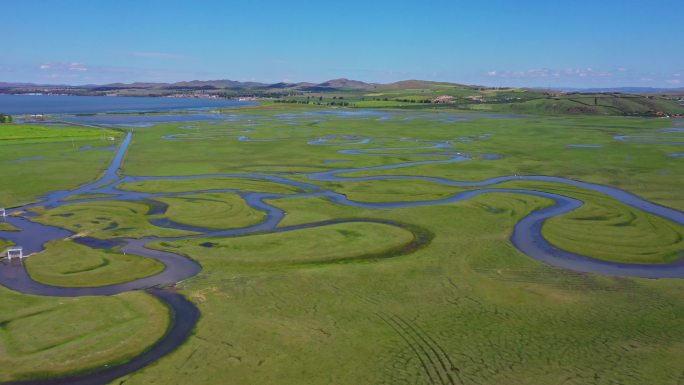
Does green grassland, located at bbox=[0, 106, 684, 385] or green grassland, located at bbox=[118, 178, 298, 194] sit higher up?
green grassland, located at bbox=[118, 178, 298, 194]

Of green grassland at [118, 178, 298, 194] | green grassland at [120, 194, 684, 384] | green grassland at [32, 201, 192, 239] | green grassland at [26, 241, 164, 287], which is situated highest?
green grassland at [118, 178, 298, 194]

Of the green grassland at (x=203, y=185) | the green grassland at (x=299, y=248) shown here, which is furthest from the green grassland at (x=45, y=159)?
the green grassland at (x=299, y=248)

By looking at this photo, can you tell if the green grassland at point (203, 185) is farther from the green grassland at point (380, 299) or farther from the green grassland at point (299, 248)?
the green grassland at point (299, 248)

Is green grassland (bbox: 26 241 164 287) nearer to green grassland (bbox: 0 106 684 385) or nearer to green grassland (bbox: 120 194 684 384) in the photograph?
green grassland (bbox: 0 106 684 385)

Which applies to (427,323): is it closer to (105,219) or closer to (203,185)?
(105,219)

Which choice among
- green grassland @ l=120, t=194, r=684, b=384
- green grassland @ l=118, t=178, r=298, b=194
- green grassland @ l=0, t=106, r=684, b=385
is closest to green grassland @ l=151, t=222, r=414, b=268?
green grassland @ l=0, t=106, r=684, b=385

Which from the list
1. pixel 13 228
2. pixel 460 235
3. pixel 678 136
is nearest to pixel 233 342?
pixel 460 235
